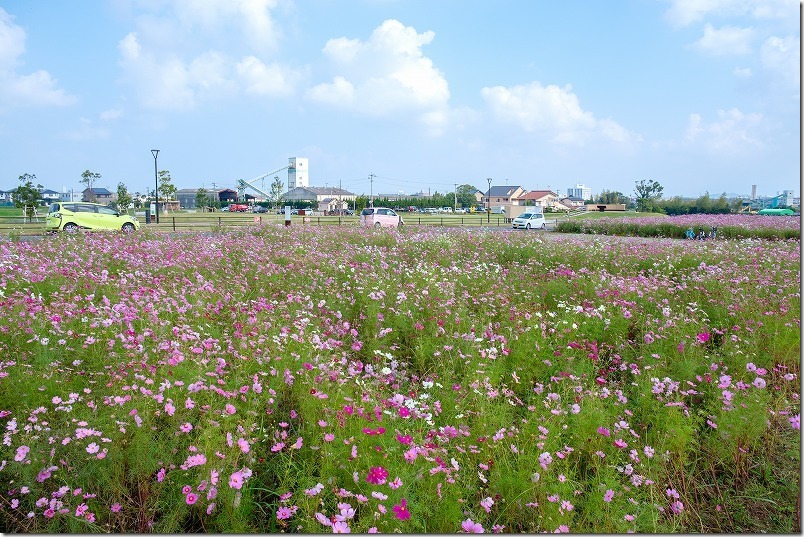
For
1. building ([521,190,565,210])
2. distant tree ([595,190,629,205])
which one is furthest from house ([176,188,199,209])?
distant tree ([595,190,629,205])

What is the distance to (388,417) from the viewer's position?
2.71 metres

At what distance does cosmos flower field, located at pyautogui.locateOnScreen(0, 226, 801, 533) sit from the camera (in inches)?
86.7

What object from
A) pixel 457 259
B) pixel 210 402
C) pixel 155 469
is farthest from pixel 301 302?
pixel 457 259

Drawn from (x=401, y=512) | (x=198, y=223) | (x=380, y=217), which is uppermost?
(x=380, y=217)

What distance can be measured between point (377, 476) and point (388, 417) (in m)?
0.67

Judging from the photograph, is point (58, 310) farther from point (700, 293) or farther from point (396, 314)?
point (700, 293)

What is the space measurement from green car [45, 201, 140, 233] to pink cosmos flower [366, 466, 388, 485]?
1914cm

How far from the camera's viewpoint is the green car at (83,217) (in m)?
18.6

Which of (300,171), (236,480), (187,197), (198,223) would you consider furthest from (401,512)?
(187,197)

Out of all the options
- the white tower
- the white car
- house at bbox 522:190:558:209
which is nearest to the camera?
the white tower

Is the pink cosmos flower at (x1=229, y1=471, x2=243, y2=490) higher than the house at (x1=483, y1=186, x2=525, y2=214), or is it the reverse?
the house at (x1=483, y1=186, x2=525, y2=214)

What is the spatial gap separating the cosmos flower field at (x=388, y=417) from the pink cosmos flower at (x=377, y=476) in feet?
0.05

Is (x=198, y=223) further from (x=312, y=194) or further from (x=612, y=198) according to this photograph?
(x=312, y=194)

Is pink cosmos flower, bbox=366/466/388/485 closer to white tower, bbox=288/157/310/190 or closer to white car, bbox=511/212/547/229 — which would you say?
white tower, bbox=288/157/310/190
